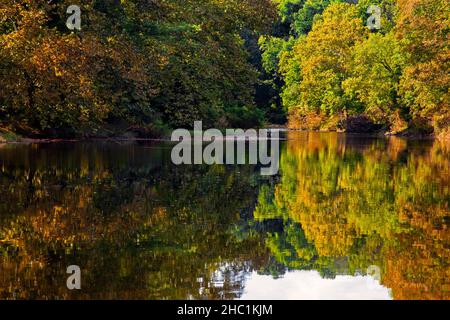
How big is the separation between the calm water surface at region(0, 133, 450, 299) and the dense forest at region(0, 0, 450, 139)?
16988 mm

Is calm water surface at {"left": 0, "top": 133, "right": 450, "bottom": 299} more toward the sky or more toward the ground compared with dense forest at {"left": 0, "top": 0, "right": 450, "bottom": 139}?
more toward the ground

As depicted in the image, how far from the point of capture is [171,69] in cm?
4338

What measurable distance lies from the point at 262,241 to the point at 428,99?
39781 millimetres

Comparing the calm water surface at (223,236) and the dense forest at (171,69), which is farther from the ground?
the dense forest at (171,69)

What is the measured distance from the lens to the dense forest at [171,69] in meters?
34.6

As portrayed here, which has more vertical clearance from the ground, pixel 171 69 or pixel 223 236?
pixel 171 69

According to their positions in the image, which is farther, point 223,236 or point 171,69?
point 171,69

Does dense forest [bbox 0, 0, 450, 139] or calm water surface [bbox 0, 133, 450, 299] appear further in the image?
dense forest [bbox 0, 0, 450, 139]

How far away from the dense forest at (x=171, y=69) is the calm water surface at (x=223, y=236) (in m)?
17.0

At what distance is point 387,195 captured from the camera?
565 inches

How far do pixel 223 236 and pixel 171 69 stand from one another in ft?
113

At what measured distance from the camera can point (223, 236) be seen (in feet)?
31.9

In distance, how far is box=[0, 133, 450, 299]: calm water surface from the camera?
688 cm
